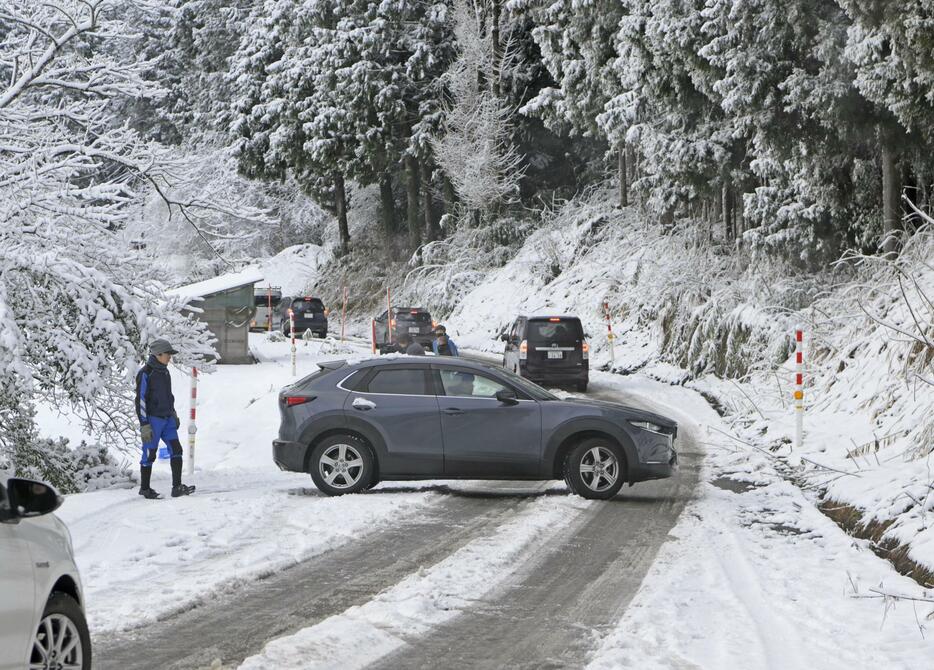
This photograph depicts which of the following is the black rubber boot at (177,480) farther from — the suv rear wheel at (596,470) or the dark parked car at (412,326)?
the dark parked car at (412,326)

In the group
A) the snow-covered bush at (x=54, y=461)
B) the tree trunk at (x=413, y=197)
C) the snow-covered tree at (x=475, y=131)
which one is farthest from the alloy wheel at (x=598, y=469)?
the tree trunk at (x=413, y=197)

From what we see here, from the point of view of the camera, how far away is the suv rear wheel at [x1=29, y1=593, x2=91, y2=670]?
482 cm

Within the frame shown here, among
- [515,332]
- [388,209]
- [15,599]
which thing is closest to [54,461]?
[15,599]

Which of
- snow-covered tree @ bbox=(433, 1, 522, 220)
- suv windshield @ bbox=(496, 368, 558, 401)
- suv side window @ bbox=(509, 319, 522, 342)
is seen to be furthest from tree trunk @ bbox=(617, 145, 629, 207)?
suv windshield @ bbox=(496, 368, 558, 401)

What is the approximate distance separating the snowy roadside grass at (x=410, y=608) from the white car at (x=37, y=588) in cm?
126

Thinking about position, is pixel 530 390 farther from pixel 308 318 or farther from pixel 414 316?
pixel 308 318

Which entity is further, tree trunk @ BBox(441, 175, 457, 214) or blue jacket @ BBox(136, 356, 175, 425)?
tree trunk @ BBox(441, 175, 457, 214)

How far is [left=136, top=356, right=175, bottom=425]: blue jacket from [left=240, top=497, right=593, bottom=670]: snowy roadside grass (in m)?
4.45

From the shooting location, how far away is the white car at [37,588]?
→ 4.48 meters

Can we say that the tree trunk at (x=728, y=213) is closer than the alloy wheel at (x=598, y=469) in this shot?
No

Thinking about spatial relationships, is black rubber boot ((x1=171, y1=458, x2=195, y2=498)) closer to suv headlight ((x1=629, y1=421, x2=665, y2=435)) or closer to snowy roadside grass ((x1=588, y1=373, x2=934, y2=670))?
suv headlight ((x1=629, y1=421, x2=665, y2=435))

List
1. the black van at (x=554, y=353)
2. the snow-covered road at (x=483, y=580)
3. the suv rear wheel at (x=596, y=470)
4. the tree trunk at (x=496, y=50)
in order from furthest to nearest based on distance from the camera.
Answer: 1. the tree trunk at (x=496, y=50)
2. the black van at (x=554, y=353)
3. the suv rear wheel at (x=596, y=470)
4. the snow-covered road at (x=483, y=580)

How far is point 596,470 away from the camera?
41.1 feet

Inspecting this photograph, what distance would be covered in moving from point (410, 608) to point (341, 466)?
17.4ft
